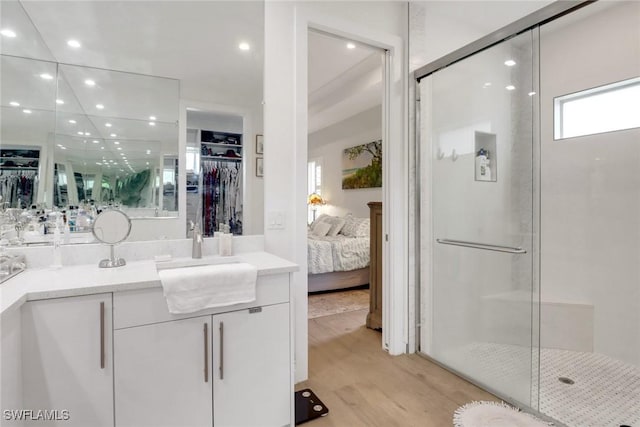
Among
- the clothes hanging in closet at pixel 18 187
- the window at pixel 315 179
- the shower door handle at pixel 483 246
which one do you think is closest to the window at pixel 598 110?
the shower door handle at pixel 483 246

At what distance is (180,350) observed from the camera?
4.67 ft

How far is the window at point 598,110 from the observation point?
236 centimetres

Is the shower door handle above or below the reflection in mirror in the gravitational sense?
below

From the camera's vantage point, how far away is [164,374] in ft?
4.59

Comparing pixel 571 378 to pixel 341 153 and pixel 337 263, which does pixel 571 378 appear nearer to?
pixel 337 263

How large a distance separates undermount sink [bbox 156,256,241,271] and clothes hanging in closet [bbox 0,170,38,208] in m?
0.67

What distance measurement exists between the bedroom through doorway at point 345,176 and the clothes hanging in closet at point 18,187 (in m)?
1.90

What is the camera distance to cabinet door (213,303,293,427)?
59.4 inches

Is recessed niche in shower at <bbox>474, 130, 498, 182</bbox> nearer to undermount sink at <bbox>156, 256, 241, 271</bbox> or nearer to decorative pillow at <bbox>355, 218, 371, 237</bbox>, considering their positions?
undermount sink at <bbox>156, 256, 241, 271</bbox>

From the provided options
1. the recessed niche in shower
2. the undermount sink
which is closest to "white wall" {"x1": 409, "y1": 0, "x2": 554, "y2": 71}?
the recessed niche in shower

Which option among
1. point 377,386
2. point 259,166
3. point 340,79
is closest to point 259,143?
point 259,166

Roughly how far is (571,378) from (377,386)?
1.33 metres

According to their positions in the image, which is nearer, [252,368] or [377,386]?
[252,368]

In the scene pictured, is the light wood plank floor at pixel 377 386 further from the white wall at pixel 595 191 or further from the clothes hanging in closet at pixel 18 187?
the clothes hanging in closet at pixel 18 187
